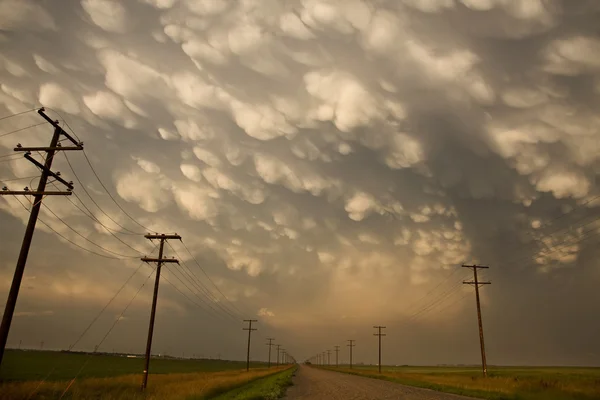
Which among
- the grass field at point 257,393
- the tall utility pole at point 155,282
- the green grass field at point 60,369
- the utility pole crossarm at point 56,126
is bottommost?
the green grass field at point 60,369

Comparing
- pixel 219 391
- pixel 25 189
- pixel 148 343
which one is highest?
pixel 25 189

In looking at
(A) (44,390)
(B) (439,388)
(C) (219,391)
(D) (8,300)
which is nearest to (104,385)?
(A) (44,390)

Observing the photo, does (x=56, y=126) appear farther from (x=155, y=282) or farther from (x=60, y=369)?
(x=60, y=369)

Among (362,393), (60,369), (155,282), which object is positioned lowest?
(60,369)

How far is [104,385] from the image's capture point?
32.5m

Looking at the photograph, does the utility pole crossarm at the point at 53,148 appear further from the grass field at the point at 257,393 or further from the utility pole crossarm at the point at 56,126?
the grass field at the point at 257,393

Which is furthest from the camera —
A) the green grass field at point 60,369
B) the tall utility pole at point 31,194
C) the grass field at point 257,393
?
the green grass field at point 60,369

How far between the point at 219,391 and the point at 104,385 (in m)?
9.72

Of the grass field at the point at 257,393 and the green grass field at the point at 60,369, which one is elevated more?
the grass field at the point at 257,393

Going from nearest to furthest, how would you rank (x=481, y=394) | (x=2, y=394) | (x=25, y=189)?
1. (x=25, y=189)
2. (x=2, y=394)
3. (x=481, y=394)

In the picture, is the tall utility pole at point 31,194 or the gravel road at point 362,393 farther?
the gravel road at point 362,393

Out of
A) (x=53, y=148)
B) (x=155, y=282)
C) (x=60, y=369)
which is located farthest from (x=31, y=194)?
(x=60, y=369)

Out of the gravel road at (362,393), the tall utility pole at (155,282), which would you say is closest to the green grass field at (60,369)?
the tall utility pole at (155,282)

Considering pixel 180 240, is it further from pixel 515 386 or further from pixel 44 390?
pixel 515 386
